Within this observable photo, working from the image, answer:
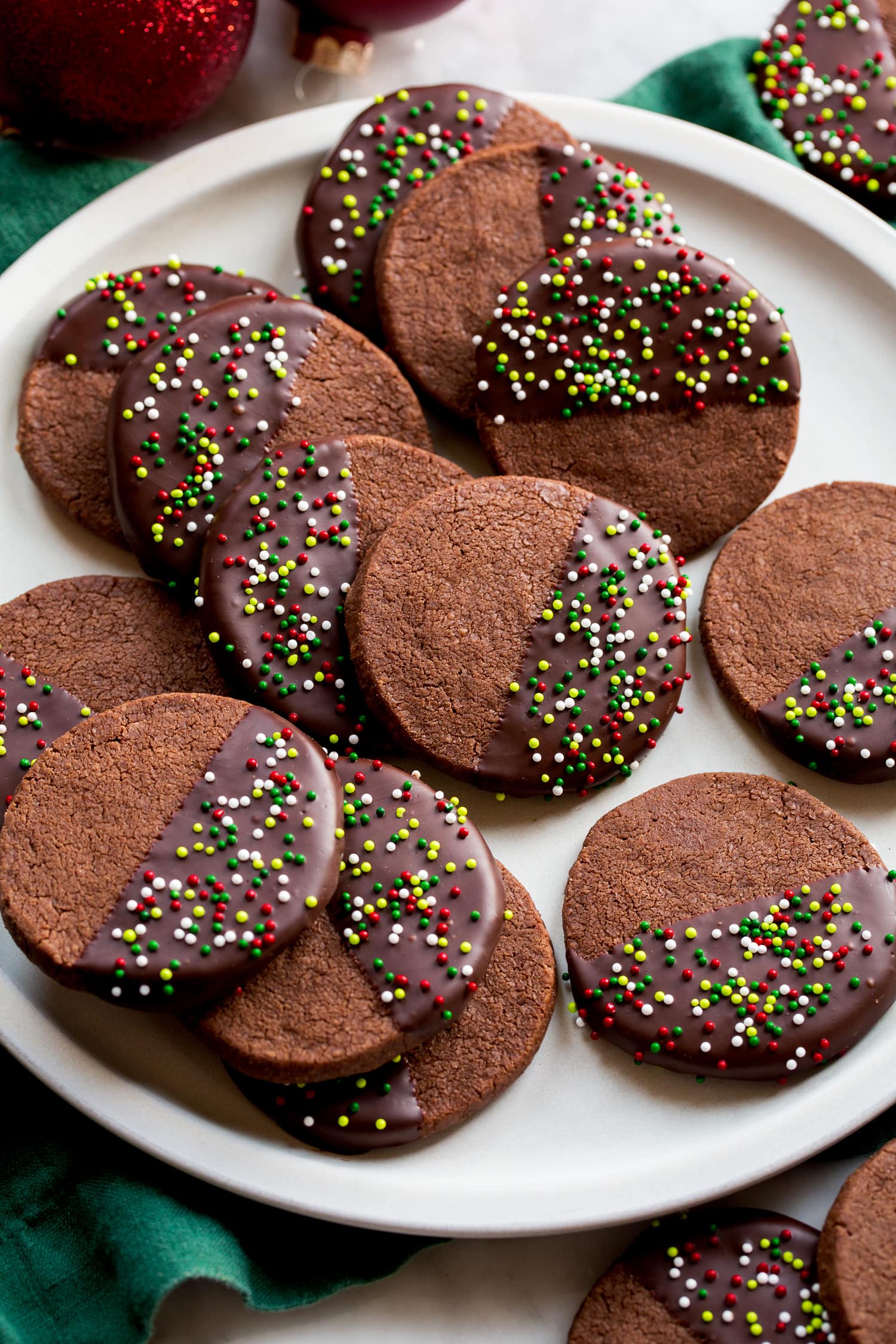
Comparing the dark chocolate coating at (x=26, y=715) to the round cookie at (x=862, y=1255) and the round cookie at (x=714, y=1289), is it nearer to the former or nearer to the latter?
the round cookie at (x=714, y=1289)

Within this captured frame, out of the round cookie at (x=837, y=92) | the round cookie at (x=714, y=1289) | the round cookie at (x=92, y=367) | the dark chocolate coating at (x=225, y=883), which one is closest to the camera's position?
the dark chocolate coating at (x=225, y=883)

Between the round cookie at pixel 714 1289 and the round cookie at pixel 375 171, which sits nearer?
the round cookie at pixel 714 1289

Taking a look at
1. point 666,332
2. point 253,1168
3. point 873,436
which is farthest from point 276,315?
point 253,1168

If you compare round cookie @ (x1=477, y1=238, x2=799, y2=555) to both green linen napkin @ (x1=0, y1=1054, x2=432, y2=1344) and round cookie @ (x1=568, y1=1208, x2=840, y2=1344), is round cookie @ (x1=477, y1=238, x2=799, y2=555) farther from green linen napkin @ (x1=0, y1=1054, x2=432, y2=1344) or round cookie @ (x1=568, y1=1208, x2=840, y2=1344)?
green linen napkin @ (x1=0, y1=1054, x2=432, y2=1344)

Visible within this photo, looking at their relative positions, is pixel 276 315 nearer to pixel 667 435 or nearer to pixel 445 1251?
pixel 667 435

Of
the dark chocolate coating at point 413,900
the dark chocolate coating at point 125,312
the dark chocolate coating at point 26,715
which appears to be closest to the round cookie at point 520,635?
the dark chocolate coating at point 413,900

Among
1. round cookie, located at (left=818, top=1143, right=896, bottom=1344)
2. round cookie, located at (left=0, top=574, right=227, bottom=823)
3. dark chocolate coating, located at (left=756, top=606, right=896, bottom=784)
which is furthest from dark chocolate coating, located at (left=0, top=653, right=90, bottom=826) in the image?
round cookie, located at (left=818, top=1143, right=896, bottom=1344)

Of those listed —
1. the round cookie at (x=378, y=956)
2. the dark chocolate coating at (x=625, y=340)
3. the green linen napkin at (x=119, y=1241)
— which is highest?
the dark chocolate coating at (x=625, y=340)
